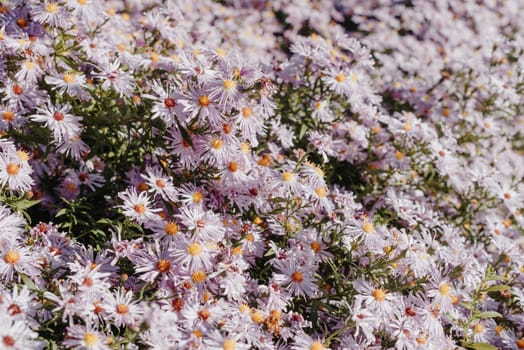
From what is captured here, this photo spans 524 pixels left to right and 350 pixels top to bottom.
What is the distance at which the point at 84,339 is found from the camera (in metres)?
2.13

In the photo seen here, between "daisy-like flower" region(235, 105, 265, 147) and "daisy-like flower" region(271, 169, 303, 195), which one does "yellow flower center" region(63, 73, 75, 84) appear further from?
"daisy-like flower" region(271, 169, 303, 195)

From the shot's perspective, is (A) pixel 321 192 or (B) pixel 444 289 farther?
(A) pixel 321 192

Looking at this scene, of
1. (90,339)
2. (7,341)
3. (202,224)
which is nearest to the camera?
(7,341)

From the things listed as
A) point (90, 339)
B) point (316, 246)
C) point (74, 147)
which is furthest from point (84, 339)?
point (316, 246)

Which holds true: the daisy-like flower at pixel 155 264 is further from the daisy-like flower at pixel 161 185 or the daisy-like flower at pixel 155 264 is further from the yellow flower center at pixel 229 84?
the yellow flower center at pixel 229 84

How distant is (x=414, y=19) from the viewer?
7.20 metres

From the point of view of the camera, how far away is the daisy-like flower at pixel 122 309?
2.29 metres

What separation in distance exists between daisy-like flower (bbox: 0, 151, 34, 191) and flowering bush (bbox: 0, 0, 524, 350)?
0.01 metres

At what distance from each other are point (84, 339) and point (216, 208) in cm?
113

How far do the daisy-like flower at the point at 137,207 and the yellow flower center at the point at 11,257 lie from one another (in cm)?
54

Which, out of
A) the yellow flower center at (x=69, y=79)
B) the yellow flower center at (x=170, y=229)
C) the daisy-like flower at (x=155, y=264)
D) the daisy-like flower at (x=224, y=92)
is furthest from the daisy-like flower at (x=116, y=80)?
the daisy-like flower at (x=155, y=264)

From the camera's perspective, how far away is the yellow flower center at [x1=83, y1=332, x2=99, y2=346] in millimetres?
2117

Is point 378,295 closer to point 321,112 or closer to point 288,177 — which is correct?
point 288,177

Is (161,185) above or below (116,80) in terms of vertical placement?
below
